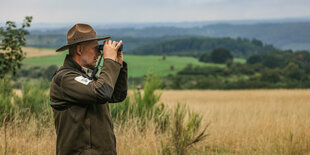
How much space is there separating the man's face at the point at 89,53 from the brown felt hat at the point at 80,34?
51 mm

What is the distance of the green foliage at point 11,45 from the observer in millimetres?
8523

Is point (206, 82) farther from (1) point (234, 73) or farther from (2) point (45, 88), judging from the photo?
(2) point (45, 88)

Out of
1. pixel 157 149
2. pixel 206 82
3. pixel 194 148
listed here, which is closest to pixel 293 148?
pixel 194 148

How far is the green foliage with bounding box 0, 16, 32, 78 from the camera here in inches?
336

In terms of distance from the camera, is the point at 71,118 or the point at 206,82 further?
the point at 206,82

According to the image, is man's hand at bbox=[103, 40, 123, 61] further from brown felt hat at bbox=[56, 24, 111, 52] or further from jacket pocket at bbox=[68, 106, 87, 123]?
jacket pocket at bbox=[68, 106, 87, 123]

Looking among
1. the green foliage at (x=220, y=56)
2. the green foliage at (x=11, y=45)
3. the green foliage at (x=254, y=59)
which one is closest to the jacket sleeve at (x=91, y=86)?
the green foliage at (x=11, y=45)

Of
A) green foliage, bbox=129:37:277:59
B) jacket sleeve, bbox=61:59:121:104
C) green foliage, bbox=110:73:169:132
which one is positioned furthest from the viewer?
A: green foliage, bbox=129:37:277:59

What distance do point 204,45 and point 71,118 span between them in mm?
174711

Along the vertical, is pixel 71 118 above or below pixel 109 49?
below

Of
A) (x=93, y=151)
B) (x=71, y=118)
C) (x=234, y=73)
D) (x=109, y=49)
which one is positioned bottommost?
(x=234, y=73)

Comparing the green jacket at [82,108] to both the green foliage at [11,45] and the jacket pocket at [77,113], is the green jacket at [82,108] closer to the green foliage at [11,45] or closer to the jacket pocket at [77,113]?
the jacket pocket at [77,113]

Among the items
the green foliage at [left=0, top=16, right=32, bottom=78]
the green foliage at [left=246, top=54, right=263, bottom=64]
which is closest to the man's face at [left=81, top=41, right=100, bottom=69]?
the green foliage at [left=0, top=16, right=32, bottom=78]

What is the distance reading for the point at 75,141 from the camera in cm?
263
